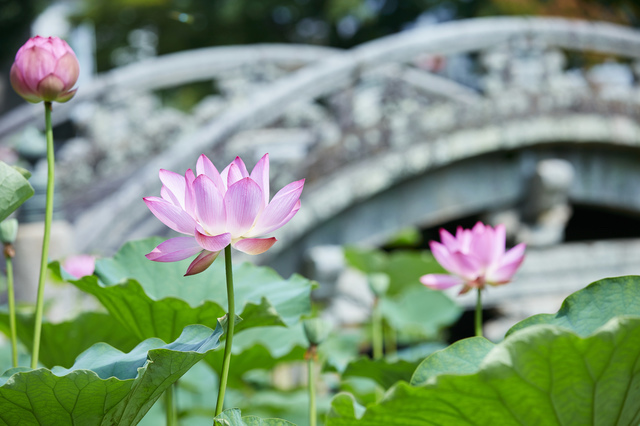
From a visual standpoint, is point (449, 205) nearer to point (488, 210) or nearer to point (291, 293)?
point (488, 210)

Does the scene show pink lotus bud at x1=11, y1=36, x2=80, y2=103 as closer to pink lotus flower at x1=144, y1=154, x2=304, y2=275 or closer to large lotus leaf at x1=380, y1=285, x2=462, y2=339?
pink lotus flower at x1=144, y1=154, x2=304, y2=275

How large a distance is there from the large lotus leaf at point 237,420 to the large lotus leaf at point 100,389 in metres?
0.05

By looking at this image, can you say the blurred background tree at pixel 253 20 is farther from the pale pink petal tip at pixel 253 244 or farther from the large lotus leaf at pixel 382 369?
the pale pink petal tip at pixel 253 244

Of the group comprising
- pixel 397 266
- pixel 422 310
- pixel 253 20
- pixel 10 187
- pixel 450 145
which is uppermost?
pixel 253 20

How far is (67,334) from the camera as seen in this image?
0.90 meters

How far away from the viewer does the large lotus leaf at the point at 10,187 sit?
0.57 meters

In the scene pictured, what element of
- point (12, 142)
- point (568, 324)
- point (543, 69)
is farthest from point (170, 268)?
point (12, 142)

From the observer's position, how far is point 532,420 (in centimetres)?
48

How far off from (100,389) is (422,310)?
138 cm

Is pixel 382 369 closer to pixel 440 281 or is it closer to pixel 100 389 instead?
pixel 440 281

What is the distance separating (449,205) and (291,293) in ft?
8.61

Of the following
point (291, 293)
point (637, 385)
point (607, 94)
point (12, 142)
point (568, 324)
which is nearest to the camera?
point (637, 385)

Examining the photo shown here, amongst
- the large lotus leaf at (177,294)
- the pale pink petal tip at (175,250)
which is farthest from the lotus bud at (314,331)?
the pale pink petal tip at (175,250)

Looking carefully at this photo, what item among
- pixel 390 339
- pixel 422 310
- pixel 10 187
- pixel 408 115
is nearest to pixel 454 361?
pixel 10 187
